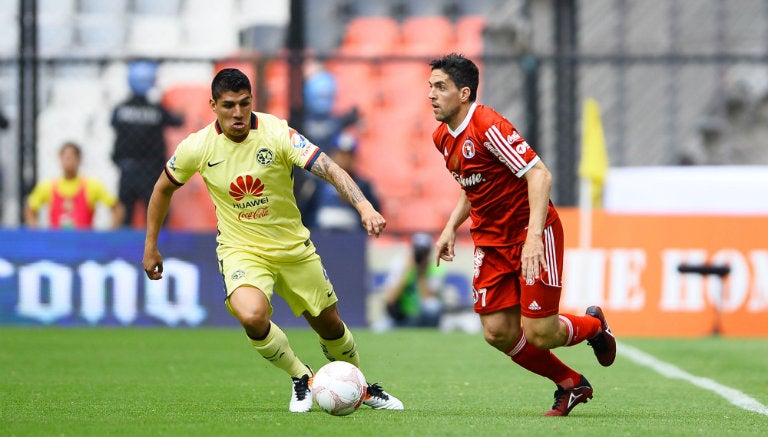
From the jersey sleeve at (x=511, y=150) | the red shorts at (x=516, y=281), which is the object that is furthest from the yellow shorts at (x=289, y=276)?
the jersey sleeve at (x=511, y=150)

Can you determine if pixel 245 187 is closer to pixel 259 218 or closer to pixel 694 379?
pixel 259 218

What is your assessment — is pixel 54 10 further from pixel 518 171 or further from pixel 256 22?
pixel 518 171

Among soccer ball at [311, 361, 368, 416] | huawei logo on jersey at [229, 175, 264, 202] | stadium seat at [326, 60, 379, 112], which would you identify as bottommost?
soccer ball at [311, 361, 368, 416]

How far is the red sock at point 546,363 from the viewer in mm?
7566

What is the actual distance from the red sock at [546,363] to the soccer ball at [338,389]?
1012 millimetres

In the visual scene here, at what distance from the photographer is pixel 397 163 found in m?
16.4

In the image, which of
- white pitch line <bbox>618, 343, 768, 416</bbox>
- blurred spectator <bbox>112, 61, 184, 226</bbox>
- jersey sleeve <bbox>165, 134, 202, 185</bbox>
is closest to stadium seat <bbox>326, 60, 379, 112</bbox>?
blurred spectator <bbox>112, 61, 184, 226</bbox>

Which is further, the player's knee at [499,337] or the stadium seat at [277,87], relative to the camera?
the stadium seat at [277,87]

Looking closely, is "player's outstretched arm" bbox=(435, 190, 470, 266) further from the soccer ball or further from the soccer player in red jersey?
the soccer ball

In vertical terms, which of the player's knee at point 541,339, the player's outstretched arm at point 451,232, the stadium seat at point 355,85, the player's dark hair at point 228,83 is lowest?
the player's knee at point 541,339

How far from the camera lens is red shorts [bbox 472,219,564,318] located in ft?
24.1

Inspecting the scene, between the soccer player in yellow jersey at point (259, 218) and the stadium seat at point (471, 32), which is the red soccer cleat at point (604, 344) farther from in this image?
the stadium seat at point (471, 32)

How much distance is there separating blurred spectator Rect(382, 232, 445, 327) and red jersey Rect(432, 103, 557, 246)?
6818 millimetres

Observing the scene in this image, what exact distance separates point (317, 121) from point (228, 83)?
26.8 ft
